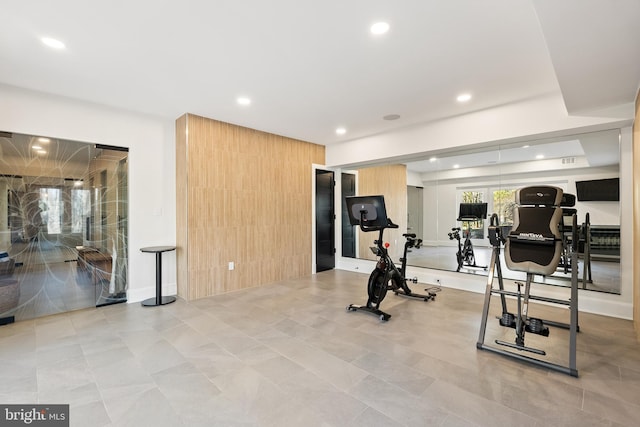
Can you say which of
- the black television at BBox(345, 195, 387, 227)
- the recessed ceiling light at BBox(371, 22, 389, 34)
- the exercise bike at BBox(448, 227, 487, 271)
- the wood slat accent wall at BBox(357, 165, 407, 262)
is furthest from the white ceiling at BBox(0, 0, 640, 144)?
the exercise bike at BBox(448, 227, 487, 271)

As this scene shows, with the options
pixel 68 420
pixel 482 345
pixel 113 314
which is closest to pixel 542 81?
pixel 482 345

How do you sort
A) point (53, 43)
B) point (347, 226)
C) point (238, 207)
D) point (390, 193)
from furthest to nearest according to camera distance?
point (347, 226) → point (390, 193) → point (238, 207) → point (53, 43)

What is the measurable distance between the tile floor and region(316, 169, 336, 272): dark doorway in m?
2.70

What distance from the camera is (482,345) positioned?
281cm

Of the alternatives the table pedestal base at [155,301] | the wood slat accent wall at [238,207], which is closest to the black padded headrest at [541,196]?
the wood slat accent wall at [238,207]

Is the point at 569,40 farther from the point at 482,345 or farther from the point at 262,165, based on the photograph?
the point at 262,165

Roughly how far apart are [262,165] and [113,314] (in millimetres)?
3145

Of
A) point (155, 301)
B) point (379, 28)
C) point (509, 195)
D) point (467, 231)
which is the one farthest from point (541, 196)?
point (155, 301)

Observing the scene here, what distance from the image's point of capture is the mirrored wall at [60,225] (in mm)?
3588

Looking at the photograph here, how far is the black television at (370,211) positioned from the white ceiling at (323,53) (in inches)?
53.3

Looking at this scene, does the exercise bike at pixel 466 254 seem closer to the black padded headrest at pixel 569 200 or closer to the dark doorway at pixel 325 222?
the black padded headrest at pixel 569 200

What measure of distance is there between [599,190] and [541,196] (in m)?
1.89

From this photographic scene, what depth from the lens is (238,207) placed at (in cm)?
506

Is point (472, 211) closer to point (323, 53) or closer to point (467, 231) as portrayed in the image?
point (467, 231)
